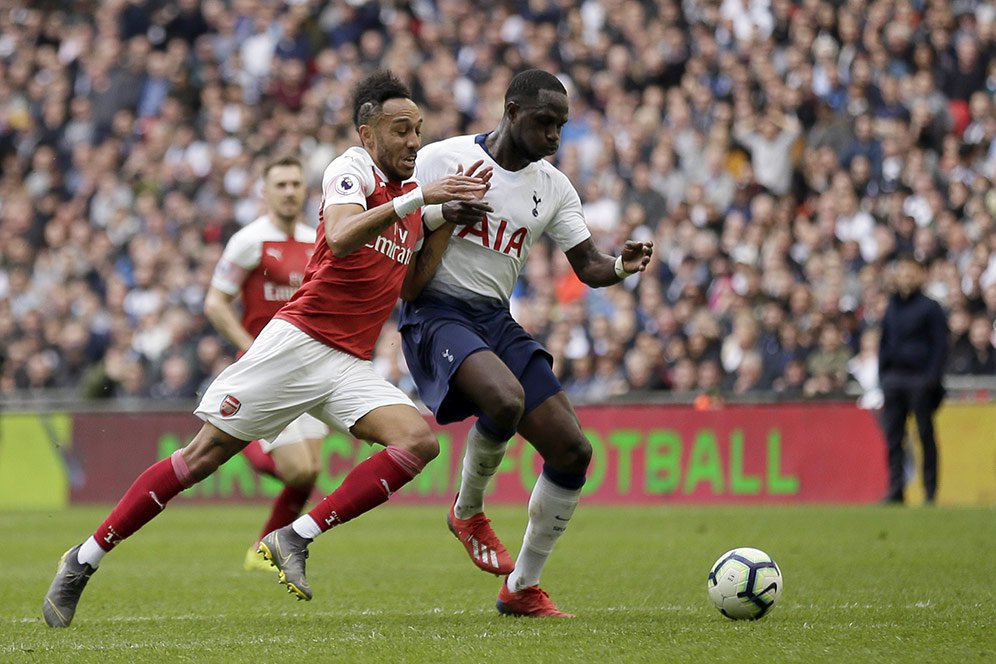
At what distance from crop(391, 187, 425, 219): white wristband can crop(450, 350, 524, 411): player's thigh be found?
820 millimetres

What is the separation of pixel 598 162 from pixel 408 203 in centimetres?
1310

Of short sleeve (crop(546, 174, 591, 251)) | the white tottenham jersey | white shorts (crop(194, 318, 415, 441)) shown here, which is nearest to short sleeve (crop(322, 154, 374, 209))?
the white tottenham jersey

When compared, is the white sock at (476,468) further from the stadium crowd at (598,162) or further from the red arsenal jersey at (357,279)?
the stadium crowd at (598,162)

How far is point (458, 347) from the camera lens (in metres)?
7.29

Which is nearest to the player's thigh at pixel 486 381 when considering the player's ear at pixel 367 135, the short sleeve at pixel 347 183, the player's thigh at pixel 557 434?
the player's thigh at pixel 557 434

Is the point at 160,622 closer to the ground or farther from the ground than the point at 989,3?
closer to the ground

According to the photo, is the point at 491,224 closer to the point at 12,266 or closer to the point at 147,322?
the point at 147,322

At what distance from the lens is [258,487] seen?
1830 cm

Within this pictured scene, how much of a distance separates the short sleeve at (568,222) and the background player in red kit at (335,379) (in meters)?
0.79

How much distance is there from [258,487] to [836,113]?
783 cm

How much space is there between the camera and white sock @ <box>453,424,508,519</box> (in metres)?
7.56

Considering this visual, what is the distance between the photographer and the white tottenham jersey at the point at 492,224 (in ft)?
24.9

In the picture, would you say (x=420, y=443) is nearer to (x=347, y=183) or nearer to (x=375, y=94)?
(x=347, y=183)

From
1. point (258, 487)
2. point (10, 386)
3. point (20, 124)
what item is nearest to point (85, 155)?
point (20, 124)
